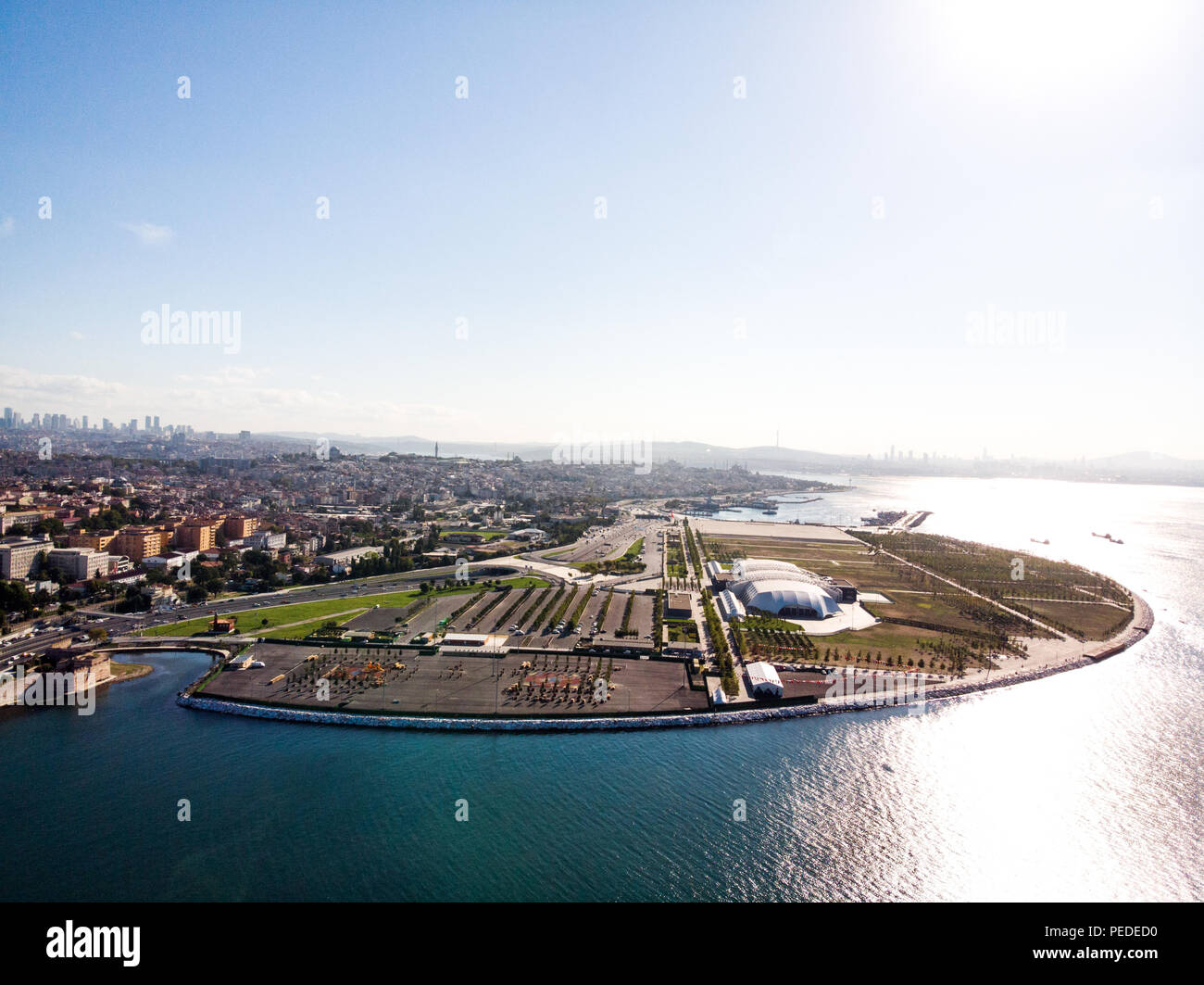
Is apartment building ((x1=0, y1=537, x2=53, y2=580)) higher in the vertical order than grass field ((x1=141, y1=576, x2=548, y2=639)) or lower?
higher

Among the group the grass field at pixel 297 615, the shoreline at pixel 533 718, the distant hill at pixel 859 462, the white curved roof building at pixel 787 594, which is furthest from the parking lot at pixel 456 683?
the distant hill at pixel 859 462

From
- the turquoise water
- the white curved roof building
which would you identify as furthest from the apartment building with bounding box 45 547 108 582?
the white curved roof building

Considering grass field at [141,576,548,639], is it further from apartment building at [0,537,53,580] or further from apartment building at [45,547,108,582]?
apartment building at [0,537,53,580]

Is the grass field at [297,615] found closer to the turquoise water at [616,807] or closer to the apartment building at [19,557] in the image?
the turquoise water at [616,807]

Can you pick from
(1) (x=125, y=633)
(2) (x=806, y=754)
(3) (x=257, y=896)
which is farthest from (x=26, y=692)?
(2) (x=806, y=754)

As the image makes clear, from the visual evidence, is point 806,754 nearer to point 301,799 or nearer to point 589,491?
point 301,799
